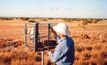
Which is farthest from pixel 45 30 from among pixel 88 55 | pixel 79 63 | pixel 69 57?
pixel 88 55

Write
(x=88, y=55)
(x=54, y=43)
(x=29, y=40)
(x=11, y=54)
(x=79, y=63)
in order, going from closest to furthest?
(x=54, y=43), (x=29, y=40), (x=79, y=63), (x=11, y=54), (x=88, y=55)

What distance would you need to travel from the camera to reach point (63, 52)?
6.33m

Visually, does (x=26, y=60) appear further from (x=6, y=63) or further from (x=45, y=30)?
(x=45, y=30)

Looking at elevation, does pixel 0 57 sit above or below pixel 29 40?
below

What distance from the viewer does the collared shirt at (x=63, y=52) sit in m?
6.31

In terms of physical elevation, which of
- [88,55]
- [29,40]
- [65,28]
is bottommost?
[88,55]

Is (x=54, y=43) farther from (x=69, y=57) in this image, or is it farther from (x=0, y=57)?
(x=0, y=57)

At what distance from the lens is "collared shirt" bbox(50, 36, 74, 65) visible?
248 inches

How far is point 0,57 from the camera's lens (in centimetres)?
1370

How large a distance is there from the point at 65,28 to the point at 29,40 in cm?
291

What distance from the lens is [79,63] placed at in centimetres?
1295

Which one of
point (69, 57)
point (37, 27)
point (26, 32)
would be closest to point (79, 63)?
point (26, 32)

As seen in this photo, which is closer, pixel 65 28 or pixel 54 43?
pixel 65 28

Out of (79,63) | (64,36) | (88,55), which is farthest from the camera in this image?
(88,55)
